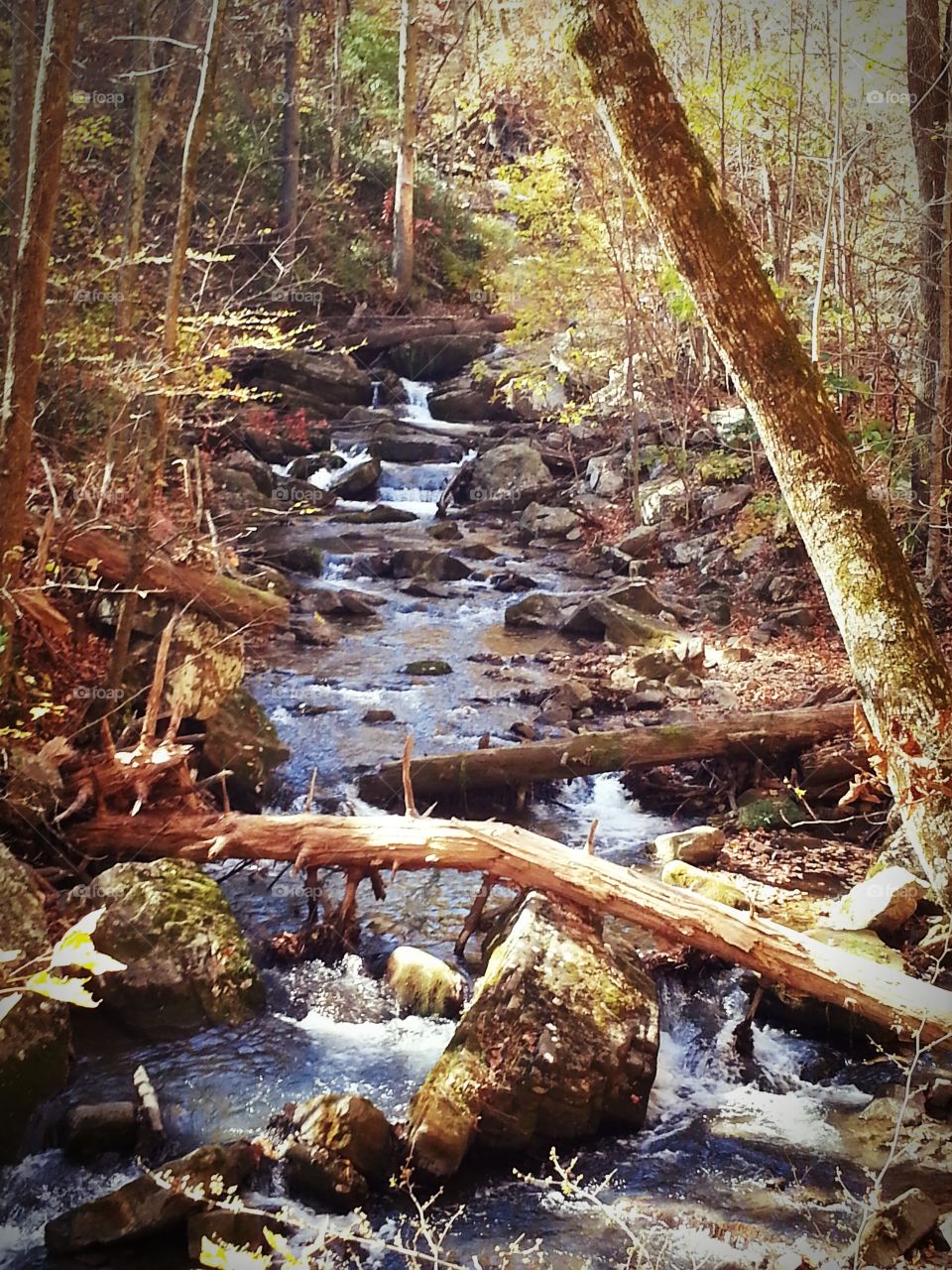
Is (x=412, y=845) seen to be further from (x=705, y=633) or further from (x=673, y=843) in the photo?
(x=705, y=633)

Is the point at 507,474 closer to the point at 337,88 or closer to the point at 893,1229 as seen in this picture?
the point at 337,88

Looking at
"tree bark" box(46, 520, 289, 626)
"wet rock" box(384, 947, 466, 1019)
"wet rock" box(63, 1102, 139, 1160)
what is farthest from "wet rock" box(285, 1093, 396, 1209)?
"tree bark" box(46, 520, 289, 626)

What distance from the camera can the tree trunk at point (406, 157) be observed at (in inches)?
700

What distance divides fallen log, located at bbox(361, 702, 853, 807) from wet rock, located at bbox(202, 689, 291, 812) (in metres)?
0.85

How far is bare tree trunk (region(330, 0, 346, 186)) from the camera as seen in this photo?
746 inches

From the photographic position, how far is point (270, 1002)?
16.5ft

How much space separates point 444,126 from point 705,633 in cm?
1703

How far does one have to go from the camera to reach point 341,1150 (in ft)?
12.2

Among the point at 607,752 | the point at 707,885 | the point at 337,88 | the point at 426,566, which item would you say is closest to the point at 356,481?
the point at 426,566

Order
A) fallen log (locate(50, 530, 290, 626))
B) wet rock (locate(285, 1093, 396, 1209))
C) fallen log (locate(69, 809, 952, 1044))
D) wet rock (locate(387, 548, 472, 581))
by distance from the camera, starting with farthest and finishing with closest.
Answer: wet rock (locate(387, 548, 472, 581)), fallen log (locate(50, 530, 290, 626)), fallen log (locate(69, 809, 952, 1044)), wet rock (locate(285, 1093, 396, 1209))

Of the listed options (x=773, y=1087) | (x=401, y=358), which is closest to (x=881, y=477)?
(x=773, y=1087)

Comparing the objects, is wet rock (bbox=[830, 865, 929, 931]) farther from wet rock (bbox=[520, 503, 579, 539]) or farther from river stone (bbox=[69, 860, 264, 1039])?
wet rock (bbox=[520, 503, 579, 539])

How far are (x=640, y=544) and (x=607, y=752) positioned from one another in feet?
22.4

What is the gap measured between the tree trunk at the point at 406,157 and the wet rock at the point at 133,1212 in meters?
19.2
